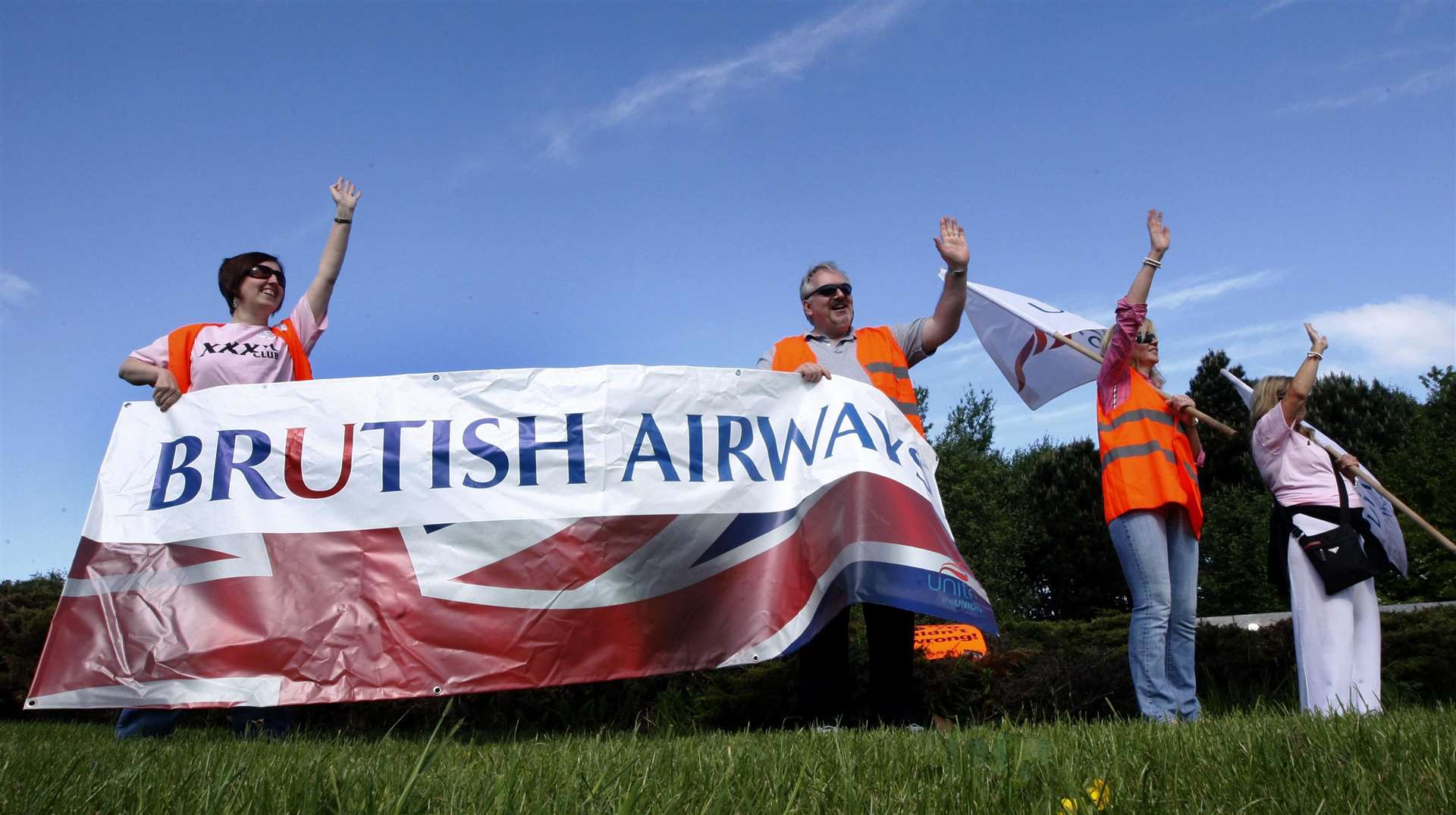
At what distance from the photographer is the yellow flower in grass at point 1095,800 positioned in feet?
5.99

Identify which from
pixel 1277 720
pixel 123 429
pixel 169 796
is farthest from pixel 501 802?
pixel 123 429

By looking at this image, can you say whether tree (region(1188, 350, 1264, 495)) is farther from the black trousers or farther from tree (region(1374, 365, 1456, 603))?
the black trousers

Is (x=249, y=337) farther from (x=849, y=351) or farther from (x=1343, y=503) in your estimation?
(x=1343, y=503)

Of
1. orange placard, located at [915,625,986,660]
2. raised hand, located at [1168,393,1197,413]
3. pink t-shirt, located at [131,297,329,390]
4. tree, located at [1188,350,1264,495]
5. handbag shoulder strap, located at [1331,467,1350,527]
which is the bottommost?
orange placard, located at [915,625,986,660]

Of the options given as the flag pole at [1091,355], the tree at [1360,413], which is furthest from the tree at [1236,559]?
the flag pole at [1091,355]

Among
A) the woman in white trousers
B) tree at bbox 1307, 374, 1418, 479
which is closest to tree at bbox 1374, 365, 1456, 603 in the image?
tree at bbox 1307, 374, 1418, 479

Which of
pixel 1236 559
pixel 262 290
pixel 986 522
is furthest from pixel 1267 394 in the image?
pixel 986 522

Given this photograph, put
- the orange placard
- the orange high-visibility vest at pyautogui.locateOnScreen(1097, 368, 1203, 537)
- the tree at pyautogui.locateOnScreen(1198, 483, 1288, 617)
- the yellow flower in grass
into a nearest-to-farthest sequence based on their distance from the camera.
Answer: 1. the yellow flower in grass
2. the orange high-visibility vest at pyautogui.locateOnScreen(1097, 368, 1203, 537)
3. the orange placard
4. the tree at pyautogui.locateOnScreen(1198, 483, 1288, 617)

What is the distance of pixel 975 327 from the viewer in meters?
7.88

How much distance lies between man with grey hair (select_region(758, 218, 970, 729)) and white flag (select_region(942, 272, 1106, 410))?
Result: 5.20ft

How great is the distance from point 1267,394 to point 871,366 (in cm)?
228

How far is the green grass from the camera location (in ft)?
6.23

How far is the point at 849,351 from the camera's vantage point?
566 centimetres

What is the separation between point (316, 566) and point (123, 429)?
1.24 metres
